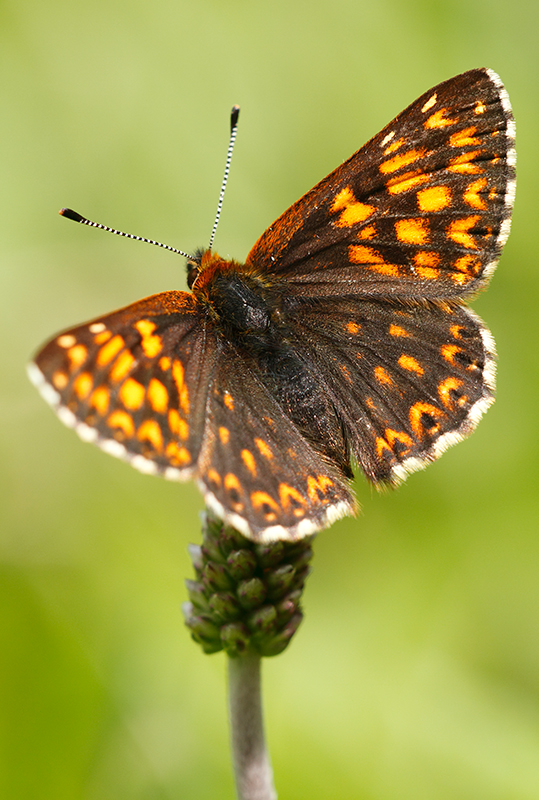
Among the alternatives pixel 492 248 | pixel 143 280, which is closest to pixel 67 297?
pixel 143 280

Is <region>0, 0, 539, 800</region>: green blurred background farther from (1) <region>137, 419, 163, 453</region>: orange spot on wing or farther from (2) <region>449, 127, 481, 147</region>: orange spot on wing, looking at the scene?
(2) <region>449, 127, 481, 147</region>: orange spot on wing

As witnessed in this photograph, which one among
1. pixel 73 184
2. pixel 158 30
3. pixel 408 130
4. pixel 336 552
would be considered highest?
pixel 158 30

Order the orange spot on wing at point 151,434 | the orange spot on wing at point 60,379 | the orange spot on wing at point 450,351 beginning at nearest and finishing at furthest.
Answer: the orange spot on wing at point 60,379
the orange spot on wing at point 151,434
the orange spot on wing at point 450,351

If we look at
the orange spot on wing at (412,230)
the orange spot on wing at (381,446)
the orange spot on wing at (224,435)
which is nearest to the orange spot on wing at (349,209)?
the orange spot on wing at (412,230)

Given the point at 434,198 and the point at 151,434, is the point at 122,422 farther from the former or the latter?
the point at 434,198

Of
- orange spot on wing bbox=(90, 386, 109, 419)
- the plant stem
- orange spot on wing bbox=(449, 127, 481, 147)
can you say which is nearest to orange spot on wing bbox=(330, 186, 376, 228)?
→ orange spot on wing bbox=(449, 127, 481, 147)

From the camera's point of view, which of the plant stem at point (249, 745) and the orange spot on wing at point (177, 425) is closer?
the plant stem at point (249, 745)

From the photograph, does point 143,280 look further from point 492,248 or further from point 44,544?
point 492,248

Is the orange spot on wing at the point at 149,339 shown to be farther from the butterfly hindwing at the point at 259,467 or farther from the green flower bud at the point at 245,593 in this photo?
the green flower bud at the point at 245,593
